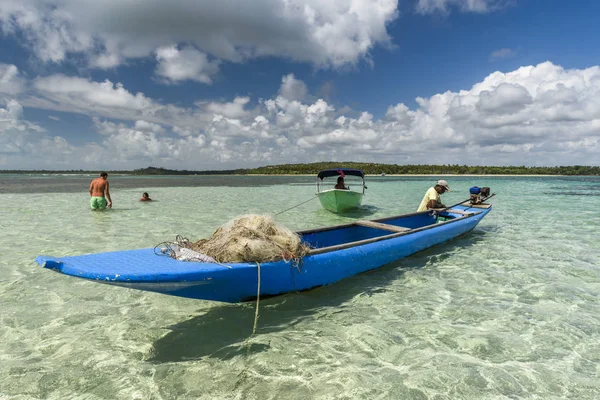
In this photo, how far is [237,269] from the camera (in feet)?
16.2

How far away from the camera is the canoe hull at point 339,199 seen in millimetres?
18859

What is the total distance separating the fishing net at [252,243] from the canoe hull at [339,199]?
12.7 metres

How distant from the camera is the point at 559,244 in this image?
1102cm

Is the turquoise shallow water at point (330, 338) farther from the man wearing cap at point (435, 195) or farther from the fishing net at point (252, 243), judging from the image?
the man wearing cap at point (435, 195)

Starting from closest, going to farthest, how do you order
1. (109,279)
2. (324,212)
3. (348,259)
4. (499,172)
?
(109,279), (348,259), (324,212), (499,172)

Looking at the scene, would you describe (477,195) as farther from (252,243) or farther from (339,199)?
(252,243)

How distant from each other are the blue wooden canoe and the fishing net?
16cm

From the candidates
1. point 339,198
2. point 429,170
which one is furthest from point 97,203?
point 429,170

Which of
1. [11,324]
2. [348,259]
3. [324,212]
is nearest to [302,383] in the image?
[348,259]

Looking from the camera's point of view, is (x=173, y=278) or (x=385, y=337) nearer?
(x=173, y=278)

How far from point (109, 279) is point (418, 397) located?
4.02m

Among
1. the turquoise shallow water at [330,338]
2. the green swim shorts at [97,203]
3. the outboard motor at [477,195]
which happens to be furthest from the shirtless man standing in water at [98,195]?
the outboard motor at [477,195]

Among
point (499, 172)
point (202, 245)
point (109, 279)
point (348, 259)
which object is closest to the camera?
point (109, 279)

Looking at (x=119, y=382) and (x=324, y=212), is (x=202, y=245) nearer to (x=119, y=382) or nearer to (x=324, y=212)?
(x=119, y=382)
